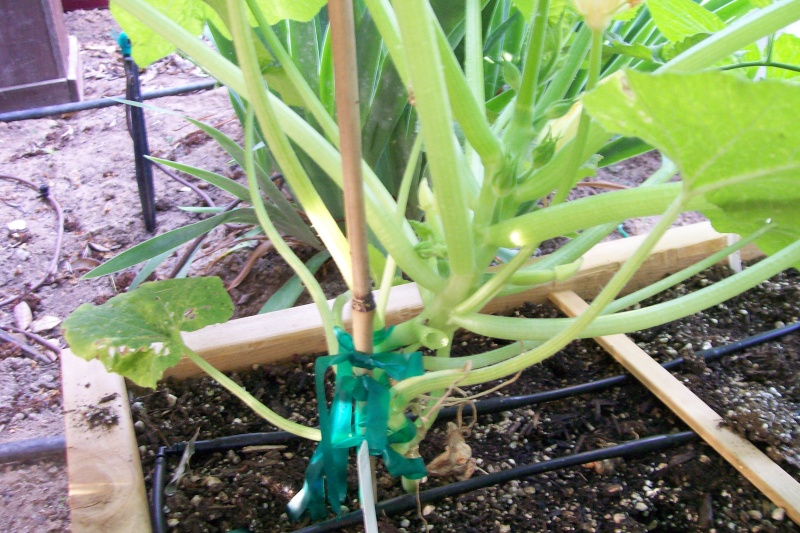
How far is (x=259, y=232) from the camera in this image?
4.69 feet

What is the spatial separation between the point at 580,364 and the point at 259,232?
77 centimetres

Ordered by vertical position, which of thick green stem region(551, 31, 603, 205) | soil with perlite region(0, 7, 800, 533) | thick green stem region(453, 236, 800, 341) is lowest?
soil with perlite region(0, 7, 800, 533)

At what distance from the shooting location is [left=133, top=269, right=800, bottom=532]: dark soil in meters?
0.74

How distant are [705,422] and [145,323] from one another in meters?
0.66

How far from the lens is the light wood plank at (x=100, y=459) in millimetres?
654

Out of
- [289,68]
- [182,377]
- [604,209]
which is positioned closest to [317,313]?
[182,377]

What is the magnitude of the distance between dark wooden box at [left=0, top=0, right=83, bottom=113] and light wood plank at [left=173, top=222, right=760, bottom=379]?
1870 millimetres

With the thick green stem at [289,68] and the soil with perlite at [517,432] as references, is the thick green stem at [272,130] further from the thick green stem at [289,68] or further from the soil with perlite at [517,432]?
the soil with perlite at [517,432]

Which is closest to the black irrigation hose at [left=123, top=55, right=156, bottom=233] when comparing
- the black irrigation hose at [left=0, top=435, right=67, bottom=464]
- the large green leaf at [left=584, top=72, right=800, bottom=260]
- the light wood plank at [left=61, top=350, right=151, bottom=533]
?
the black irrigation hose at [left=0, top=435, right=67, bottom=464]

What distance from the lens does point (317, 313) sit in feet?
3.03

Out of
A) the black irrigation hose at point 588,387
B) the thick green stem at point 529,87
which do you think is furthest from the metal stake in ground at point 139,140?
the thick green stem at point 529,87

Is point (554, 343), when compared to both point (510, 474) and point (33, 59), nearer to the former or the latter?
point (510, 474)

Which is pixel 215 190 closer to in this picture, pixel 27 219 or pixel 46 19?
pixel 27 219

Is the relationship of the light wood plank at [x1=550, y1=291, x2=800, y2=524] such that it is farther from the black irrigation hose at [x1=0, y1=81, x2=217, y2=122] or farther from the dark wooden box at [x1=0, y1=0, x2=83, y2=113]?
the dark wooden box at [x1=0, y1=0, x2=83, y2=113]
